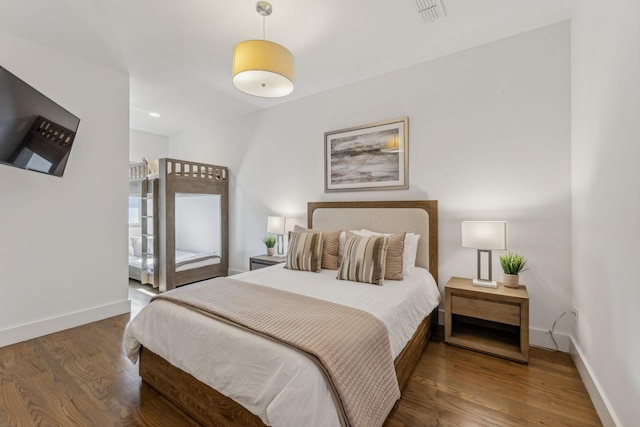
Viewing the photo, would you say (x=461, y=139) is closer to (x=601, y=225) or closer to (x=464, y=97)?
(x=464, y=97)

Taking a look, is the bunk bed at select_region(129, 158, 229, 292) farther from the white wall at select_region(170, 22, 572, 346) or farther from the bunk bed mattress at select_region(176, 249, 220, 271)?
the white wall at select_region(170, 22, 572, 346)

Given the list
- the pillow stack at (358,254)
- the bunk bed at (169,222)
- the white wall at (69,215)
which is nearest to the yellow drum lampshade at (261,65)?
the pillow stack at (358,254)

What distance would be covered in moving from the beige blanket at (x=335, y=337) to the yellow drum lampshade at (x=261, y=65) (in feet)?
5.22

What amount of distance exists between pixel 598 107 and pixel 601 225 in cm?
72

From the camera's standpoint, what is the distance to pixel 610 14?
4.97 feet

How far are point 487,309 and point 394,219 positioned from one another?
3.84 feet

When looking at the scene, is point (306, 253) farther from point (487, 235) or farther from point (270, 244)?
point (487, 235)

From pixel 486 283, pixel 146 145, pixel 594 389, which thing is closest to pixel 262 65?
pixel 486 283

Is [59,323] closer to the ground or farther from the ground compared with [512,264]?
closer to the ground

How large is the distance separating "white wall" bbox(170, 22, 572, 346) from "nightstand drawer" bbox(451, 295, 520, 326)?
Result: 450 millimetres

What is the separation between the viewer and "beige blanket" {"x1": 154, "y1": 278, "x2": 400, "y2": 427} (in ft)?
3.89

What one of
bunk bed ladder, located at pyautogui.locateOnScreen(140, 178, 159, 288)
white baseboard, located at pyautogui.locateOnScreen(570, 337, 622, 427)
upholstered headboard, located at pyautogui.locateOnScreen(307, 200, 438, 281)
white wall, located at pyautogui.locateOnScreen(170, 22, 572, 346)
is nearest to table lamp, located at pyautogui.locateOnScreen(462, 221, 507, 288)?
white wall, located at pyautogui.locateOnScreen(170, 22, 572, 346)

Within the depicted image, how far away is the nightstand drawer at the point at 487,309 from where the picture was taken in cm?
218

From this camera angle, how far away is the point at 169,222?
4.05 meters
